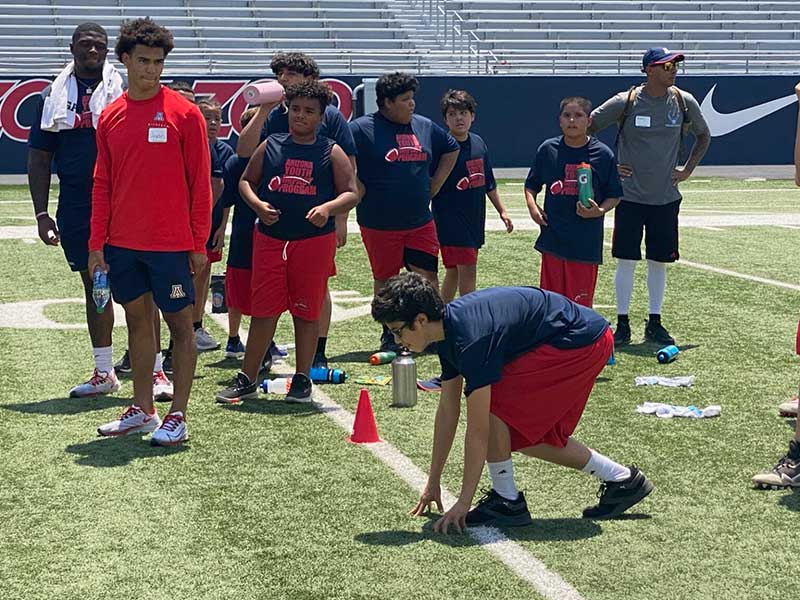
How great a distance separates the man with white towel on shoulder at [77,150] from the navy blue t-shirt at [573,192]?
2.81m

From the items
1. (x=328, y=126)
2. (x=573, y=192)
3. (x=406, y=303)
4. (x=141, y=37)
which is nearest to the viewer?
(x=406, y=303)

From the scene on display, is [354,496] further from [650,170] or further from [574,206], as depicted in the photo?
[650,170]

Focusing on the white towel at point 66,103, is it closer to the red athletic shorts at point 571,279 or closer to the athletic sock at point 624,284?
the red athletic shorts at point 571,279

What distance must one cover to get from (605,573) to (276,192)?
3.54 metres

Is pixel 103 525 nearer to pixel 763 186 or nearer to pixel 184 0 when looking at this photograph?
pixel 763 186

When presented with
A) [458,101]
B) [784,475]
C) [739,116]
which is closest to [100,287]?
[784,475]

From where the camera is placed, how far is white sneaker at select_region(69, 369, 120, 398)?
7770 millimetres

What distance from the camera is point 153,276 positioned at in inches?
261

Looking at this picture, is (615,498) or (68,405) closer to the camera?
(615,498)

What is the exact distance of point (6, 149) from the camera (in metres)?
24.4

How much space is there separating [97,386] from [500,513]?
11.0ft

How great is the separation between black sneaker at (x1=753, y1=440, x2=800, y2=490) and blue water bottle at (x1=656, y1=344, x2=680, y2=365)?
283 centimetres

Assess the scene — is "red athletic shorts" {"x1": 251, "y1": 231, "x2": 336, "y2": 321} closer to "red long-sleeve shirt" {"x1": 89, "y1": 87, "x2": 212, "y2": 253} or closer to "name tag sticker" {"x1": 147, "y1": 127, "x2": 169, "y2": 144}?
"red long-sleeve shirt" {"x1": 89, "y1": 87, "x2": 212, "y2": 253}

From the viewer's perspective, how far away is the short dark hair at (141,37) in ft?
20.8
